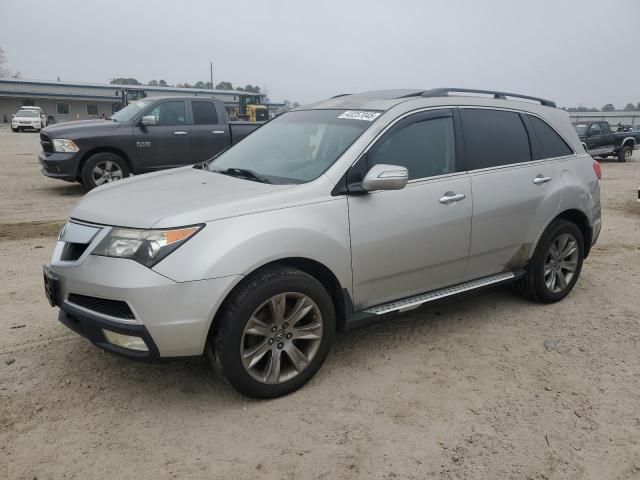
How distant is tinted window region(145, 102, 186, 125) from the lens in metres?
10.1

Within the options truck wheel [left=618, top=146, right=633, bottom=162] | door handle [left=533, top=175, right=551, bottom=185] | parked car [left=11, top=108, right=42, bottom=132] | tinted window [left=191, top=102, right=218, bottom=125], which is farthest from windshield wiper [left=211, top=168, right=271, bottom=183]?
parked car [left=11, top=108, right=42, bottom=132]

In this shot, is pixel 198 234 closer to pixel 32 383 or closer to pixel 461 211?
pixel 32 383

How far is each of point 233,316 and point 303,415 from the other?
71 cm

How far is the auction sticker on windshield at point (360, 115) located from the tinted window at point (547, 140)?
167 cm

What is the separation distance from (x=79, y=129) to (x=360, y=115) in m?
7.29

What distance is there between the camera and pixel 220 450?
2717 millimetres

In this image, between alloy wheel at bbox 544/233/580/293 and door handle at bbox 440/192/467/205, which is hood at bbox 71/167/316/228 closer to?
door handle at bbox 440/192/467/205

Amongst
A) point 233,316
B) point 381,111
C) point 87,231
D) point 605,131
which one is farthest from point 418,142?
point 605,131

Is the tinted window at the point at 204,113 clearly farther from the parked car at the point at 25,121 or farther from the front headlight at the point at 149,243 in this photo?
the parked car at the point at 25,121

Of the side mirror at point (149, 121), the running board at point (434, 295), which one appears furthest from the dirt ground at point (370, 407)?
the side mirror at point (149, 121)

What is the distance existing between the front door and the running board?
0.14ft

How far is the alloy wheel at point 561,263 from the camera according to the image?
464 centimetres

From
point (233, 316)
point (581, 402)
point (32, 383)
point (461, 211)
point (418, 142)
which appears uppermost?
point (418, 142)

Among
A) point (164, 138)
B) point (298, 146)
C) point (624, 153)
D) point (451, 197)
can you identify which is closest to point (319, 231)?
point (298, 146)
